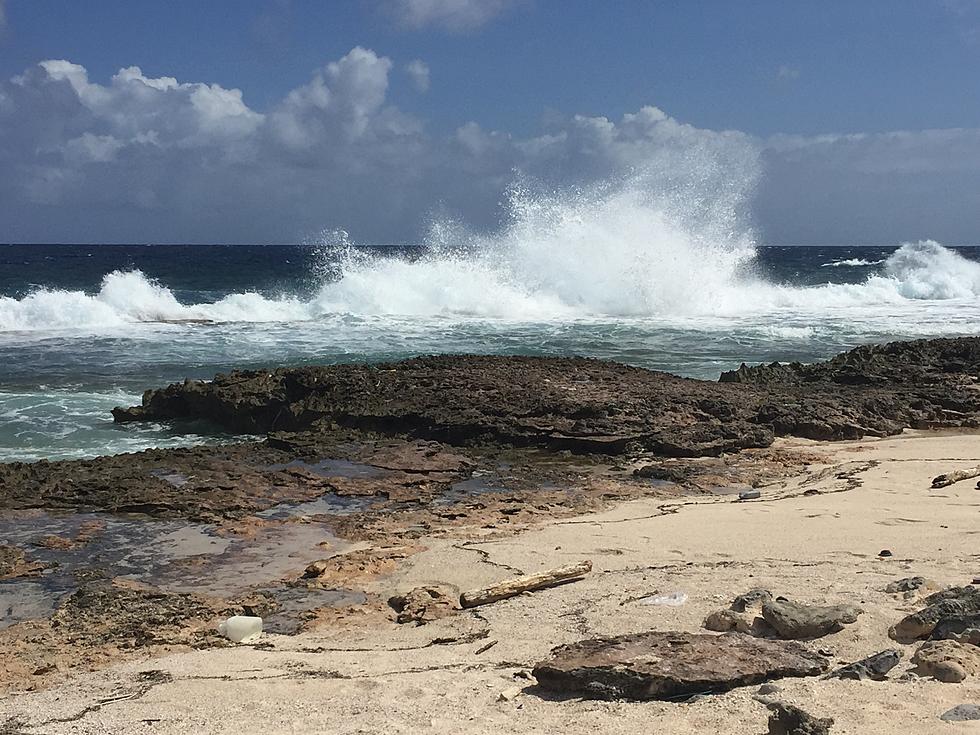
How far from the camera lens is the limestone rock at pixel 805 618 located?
4133mm

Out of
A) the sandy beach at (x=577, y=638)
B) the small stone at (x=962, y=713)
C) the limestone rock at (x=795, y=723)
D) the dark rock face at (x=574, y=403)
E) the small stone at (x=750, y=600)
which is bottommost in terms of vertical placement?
the sandy beach at (x=577, y=638)

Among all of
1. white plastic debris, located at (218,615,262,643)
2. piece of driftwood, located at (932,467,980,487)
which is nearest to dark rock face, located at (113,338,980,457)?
piece of driftwood, located at (932,467,980,487)

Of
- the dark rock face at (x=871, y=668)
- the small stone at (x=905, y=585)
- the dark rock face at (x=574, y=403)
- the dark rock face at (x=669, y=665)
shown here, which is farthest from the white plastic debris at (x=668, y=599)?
the dark rock face at (x=574, y=403)

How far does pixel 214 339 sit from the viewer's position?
21906 mm

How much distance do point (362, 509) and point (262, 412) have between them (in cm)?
389

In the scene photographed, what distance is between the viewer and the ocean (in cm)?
1450

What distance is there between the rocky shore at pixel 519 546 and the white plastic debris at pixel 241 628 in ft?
0.27

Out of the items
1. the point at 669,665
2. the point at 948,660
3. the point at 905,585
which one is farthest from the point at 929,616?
the point at 669,665

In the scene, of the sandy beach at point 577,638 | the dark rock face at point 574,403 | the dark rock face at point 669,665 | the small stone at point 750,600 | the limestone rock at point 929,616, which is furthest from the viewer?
the dark rock face at point 574,403

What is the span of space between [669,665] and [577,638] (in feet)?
2.80

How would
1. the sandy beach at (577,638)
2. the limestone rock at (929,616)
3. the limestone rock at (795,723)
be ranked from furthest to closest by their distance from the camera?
the limestone rock at (929,616) < the sandy beach at (577,638) < the limestone rock at (795,723)

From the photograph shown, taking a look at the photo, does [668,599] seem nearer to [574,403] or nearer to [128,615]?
[128,615]

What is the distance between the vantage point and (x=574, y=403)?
33.8 feet

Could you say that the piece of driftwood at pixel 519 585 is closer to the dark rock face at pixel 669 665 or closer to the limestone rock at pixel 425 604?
the limestone rock at pixel 425 604
